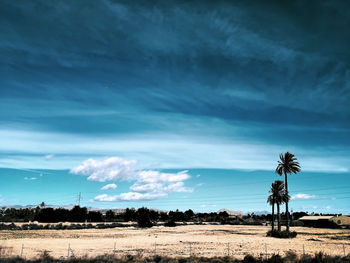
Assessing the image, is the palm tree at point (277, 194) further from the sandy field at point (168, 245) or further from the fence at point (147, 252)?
the fence at point (147, 252)

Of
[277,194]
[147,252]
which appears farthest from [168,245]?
[277,194]

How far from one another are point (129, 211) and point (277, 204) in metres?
97.4

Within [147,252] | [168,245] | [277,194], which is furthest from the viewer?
[277,194]

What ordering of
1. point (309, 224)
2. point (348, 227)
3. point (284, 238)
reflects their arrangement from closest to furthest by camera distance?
1. point (284, 238)
2. point (348, 227)
3. point (309, 224)

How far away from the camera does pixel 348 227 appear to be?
95.7 metres

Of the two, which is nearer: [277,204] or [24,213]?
[277,204]

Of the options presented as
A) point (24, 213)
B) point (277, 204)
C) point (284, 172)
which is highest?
point (284, 172)

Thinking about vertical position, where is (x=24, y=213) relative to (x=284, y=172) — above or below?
below

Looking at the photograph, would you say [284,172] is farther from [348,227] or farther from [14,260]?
[14,260]

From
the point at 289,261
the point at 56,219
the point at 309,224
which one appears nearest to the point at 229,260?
the point at 289,261

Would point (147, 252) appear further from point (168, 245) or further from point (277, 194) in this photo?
point (277, 194)

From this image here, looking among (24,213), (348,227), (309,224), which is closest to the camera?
(348,227)

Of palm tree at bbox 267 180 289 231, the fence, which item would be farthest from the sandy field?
palm tree at bbox 267 180 289 231

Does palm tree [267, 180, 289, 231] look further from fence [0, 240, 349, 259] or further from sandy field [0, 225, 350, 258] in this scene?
fence [0, 240, 349, 259]
